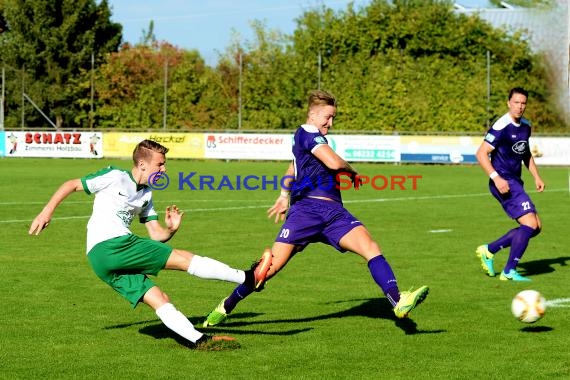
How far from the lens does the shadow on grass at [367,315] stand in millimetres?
8438

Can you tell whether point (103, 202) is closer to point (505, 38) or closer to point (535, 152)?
point (535, 152)

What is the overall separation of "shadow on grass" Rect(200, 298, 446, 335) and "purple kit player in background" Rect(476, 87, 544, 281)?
2.39 meters

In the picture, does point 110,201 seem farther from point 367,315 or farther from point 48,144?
point 48,144

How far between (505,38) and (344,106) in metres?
9.66

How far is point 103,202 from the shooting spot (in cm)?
757

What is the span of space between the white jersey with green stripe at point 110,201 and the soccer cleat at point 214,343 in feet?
3.17

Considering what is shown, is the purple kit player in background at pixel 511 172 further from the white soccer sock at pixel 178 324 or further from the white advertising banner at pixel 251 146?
the white advertising banner at pixel 251 146

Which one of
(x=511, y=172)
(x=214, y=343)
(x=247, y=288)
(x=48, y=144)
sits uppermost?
(x=511, y=172)

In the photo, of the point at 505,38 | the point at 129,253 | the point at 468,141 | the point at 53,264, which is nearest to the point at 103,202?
the point at 129,253

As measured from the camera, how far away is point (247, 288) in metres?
8.29

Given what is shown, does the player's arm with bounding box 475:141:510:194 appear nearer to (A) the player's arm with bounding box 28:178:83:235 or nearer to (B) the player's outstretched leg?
(B) the player's outstretched leg

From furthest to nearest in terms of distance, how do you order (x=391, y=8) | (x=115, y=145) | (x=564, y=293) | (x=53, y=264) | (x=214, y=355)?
(x=391, y=8) → (x=115, y=145) → (x=53, y=264) → (x=564, y=293) → (x=214, y=355)

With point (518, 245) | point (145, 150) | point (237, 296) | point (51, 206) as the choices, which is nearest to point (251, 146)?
point (518, 245)

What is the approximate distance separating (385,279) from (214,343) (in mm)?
1499
